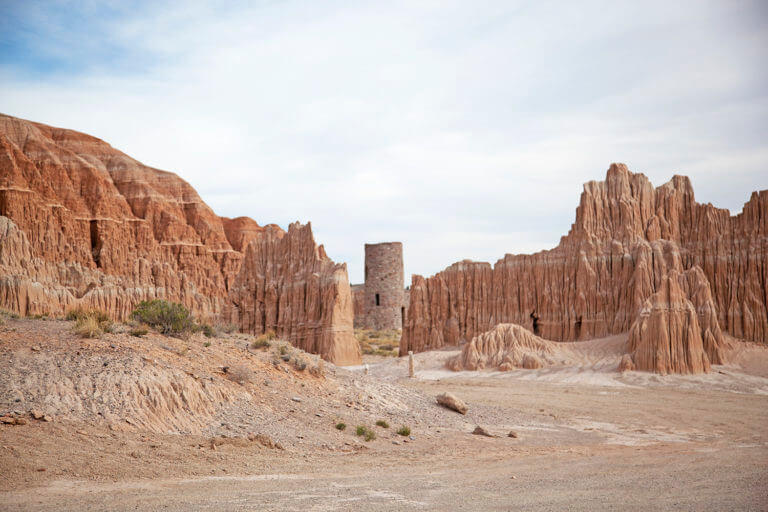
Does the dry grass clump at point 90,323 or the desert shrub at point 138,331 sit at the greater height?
the dry grass clump at point 90,323

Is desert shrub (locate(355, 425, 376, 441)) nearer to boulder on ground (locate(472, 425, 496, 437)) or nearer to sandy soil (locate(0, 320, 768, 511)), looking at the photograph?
sandy soil (locate(0, 320, 768, 511))

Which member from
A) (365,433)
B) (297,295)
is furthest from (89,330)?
(297,295)

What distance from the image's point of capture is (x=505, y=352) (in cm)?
4003

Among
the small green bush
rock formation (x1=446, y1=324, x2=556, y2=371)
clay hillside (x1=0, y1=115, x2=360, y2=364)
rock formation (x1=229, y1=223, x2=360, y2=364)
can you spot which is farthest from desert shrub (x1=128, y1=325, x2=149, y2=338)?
rock formation (x1=446, y1=324, x2=556, y2=371)

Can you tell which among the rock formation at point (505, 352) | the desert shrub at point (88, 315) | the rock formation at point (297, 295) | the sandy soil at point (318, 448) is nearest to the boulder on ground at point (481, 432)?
the sandy soil at point (318, 448)

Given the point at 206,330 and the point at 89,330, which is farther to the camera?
the point at 206,330

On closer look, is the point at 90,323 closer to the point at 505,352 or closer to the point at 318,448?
the point at 318,448

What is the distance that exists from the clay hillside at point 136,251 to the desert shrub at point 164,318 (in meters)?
23.6

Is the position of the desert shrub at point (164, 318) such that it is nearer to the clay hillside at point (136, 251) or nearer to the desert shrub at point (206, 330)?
the desert shrub at point (206, 330)

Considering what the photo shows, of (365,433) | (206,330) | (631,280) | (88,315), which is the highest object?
(631,280)

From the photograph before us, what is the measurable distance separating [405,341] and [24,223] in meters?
49.0

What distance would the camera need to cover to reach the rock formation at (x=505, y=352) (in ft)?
127

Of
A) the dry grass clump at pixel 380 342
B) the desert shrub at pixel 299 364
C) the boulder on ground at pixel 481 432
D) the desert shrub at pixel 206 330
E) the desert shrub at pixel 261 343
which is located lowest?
the dry grass clump at pixel 380 342

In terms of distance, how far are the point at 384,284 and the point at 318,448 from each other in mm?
59901
